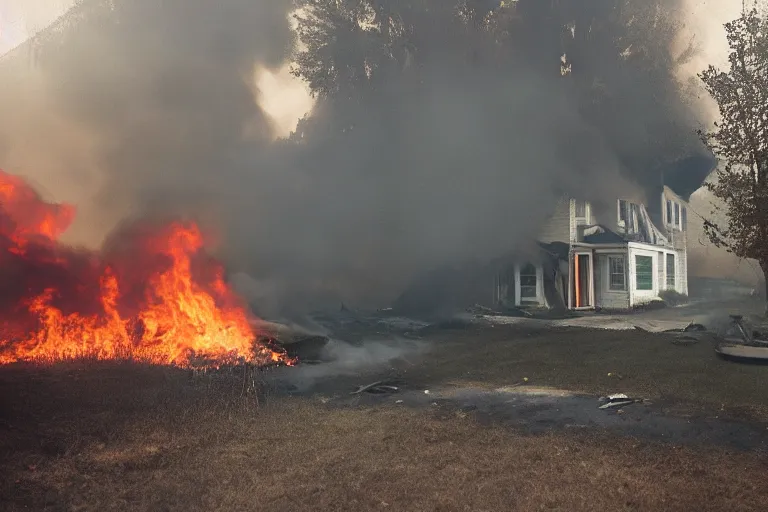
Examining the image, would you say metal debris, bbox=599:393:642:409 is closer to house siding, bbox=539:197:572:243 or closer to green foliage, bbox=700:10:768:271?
green foliage, bbox=700:10:768:271

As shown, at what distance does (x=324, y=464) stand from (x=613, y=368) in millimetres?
7293

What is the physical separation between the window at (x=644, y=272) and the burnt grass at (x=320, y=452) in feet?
53.5

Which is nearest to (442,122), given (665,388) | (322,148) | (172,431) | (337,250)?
(322,148)

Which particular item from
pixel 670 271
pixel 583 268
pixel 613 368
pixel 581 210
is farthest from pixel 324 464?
pixel 670 271

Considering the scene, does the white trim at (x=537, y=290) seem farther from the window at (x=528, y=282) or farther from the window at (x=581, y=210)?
the window at (x=581, y=210)

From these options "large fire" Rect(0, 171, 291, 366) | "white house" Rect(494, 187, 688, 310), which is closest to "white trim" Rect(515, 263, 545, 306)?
"white house" Rect(494, 187, 688, 310)

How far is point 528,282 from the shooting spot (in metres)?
25.0

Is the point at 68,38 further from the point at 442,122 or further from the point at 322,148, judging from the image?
the point at 442,122

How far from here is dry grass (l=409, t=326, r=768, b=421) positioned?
8.28m

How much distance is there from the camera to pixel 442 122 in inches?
1017

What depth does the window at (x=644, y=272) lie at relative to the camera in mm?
25672

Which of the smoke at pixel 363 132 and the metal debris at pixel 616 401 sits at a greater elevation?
the smoke at pixel 363 132

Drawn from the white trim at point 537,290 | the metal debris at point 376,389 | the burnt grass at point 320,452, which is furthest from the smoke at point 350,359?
the white trim at point 537,290

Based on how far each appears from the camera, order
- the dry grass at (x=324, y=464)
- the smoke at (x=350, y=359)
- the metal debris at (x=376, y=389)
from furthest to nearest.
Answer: the smoke at (x=350, y=359) < the metal debris at (x=376, y=389) < the dry grass at (x=324, y=464)
